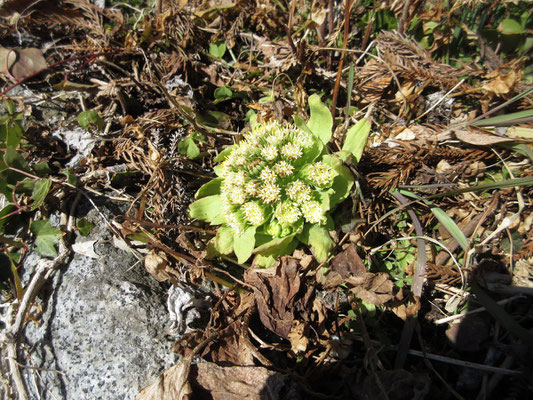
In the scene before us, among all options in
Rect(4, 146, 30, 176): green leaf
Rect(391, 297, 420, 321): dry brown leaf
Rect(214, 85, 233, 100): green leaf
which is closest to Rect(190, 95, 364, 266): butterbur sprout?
Rect(391, 297, 420, 321): dry brown leaf

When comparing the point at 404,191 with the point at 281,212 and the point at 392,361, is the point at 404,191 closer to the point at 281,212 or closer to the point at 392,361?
the point at 281,212

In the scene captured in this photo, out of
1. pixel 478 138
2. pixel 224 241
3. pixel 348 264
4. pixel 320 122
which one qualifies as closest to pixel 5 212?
pixel 224 241

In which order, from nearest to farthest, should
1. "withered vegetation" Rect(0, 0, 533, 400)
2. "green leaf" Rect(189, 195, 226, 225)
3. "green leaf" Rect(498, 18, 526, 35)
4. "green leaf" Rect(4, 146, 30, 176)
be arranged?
"withered vegetation" Rect(0, 0, 533, 400) → "green leaf" Rect(189, 195, 226, 225) → "green leaf" Rect(4, 146, 30, 176) → "green leaf" Rect(498, 18, 526, 35)

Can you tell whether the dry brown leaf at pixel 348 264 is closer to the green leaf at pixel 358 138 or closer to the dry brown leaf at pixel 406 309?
the dry brown leaf at pixel 406 309

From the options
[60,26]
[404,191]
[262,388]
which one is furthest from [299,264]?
[60,26]

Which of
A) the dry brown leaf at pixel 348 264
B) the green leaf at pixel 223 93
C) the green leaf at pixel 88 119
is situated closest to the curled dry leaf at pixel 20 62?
the green leaf at pixel 88 119

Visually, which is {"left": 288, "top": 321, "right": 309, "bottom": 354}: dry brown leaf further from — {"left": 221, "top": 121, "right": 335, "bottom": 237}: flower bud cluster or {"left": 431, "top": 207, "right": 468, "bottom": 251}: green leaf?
{"left": 431, "top": 207, "right": 468, "bottom": 251}: green leaf

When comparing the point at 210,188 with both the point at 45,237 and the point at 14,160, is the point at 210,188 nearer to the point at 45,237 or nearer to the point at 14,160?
the point at 45,237
